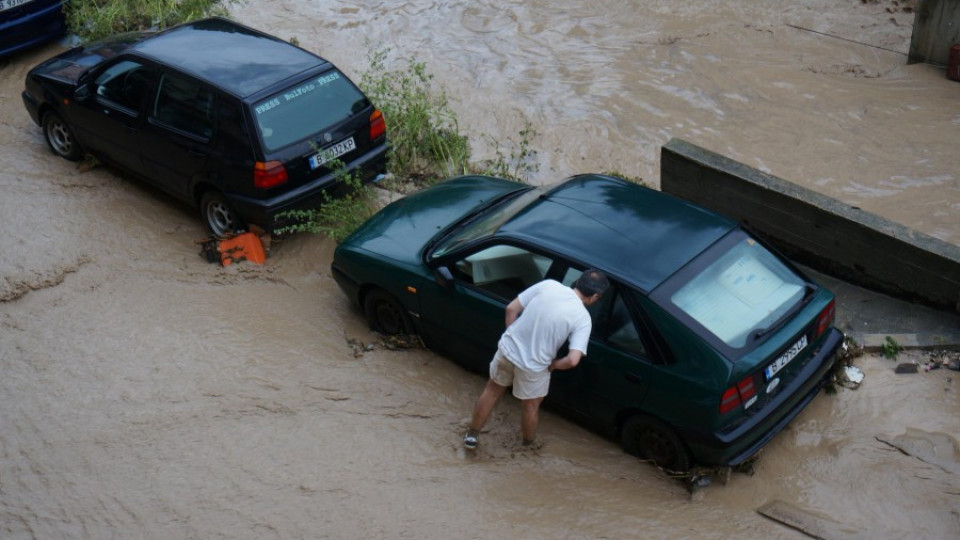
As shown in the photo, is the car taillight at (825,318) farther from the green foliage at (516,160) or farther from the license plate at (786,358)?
the green foliage at (516,160)

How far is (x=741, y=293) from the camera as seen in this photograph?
5.84 metres

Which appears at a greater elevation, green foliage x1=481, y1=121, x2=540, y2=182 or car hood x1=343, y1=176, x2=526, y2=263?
car hood x1=343, y1=176, x2=526, y2=263

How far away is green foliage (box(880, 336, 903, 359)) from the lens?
667cm

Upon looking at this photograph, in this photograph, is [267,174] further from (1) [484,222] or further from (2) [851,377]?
(2) [851,377]

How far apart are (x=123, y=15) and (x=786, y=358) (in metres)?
9.67

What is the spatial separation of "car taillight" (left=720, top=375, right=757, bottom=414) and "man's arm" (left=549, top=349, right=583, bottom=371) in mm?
830

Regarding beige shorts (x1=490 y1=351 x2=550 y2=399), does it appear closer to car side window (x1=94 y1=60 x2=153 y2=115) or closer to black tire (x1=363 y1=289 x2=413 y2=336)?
black tire (x1=363 y1=289 x2=413 y2=336)

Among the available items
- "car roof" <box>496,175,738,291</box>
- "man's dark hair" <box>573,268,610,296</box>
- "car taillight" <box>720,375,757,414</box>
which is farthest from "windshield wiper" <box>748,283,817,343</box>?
"man's dark hair" <box>573,268,610,296</box>

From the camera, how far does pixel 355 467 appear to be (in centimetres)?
611

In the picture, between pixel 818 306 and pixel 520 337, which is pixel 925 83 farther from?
pixel 520 337

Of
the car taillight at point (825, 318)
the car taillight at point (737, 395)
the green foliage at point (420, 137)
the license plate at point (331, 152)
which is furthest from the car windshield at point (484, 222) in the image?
the green foliage at point (420, 137)

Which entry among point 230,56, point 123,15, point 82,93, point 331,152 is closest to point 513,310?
point 331,152

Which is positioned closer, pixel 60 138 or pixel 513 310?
pixel 513 310

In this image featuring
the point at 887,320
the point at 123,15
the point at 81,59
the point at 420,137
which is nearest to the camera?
the point at 887,320
